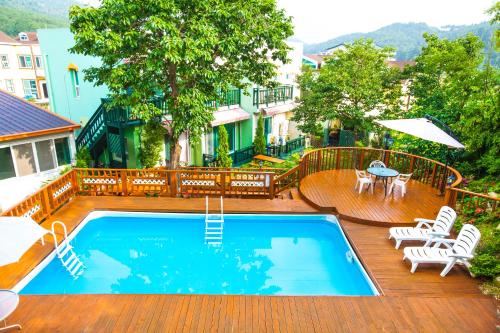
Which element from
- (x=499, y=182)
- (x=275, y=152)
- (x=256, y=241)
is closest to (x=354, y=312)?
(x=256, y=241)

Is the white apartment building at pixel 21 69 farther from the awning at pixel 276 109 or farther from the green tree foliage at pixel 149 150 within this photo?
the green tree foliage at pixel 149 150

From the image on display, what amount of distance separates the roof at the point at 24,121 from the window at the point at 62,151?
22.2 inches

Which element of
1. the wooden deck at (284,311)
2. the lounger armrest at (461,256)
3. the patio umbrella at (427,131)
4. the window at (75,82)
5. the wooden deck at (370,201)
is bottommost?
the wooden deck at (284,311)

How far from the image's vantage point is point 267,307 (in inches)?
211

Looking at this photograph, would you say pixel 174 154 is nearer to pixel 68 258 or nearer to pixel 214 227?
pixel 214 227

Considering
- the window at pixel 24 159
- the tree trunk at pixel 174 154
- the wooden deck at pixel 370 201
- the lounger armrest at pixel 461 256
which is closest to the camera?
the lounger armrest at pixel 461 256

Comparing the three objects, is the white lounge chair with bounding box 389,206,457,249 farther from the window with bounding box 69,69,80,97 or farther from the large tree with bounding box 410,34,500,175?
the window with bounding box 69,69,80,97

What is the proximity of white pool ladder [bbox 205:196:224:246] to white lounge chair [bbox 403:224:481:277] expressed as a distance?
4725 mm

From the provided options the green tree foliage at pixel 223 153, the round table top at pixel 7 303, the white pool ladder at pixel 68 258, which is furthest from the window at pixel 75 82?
the round table top at pixel 7 303

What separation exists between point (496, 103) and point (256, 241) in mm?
8015

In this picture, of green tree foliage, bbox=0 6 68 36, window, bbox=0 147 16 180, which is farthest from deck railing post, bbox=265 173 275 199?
green tree foliage, bbox=0 6 68 36

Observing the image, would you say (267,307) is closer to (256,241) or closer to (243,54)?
(256,241)

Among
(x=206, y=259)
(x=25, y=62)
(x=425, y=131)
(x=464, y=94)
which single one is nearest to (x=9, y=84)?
(x=25, y=62)

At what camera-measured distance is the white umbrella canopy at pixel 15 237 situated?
15.5 feet
